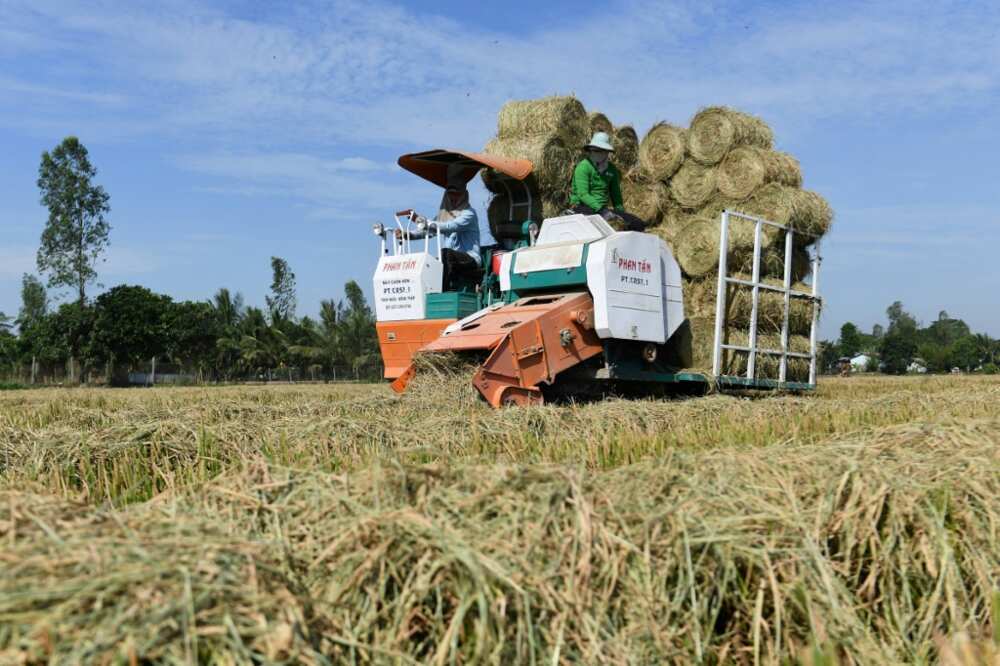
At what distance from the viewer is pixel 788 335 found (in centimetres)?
1007

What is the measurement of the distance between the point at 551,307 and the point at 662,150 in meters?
3.86

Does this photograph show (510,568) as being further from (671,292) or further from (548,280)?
(671,292)

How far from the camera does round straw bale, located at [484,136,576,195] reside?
32.1 ft

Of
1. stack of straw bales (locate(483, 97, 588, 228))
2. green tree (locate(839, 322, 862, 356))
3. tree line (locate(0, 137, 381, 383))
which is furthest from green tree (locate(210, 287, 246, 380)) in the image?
green tree (locate(839, 322, 862, 356))

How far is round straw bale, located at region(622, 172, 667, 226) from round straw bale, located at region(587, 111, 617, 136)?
0.65 meters

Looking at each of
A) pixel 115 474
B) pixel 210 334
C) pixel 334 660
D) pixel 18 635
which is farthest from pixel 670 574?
pixel 210 334

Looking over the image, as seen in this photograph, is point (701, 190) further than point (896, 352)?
No

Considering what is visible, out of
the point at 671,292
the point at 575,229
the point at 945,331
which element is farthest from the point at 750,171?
the point at 945,331

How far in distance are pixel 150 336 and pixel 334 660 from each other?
36550mm

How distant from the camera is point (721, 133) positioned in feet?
32.8

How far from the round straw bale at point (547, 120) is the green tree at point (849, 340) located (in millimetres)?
62156

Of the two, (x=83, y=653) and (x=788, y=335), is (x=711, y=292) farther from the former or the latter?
(x=83, y=653)

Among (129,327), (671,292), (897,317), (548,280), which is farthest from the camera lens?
(897,317)

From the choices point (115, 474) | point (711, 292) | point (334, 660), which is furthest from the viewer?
point (711, 292)
